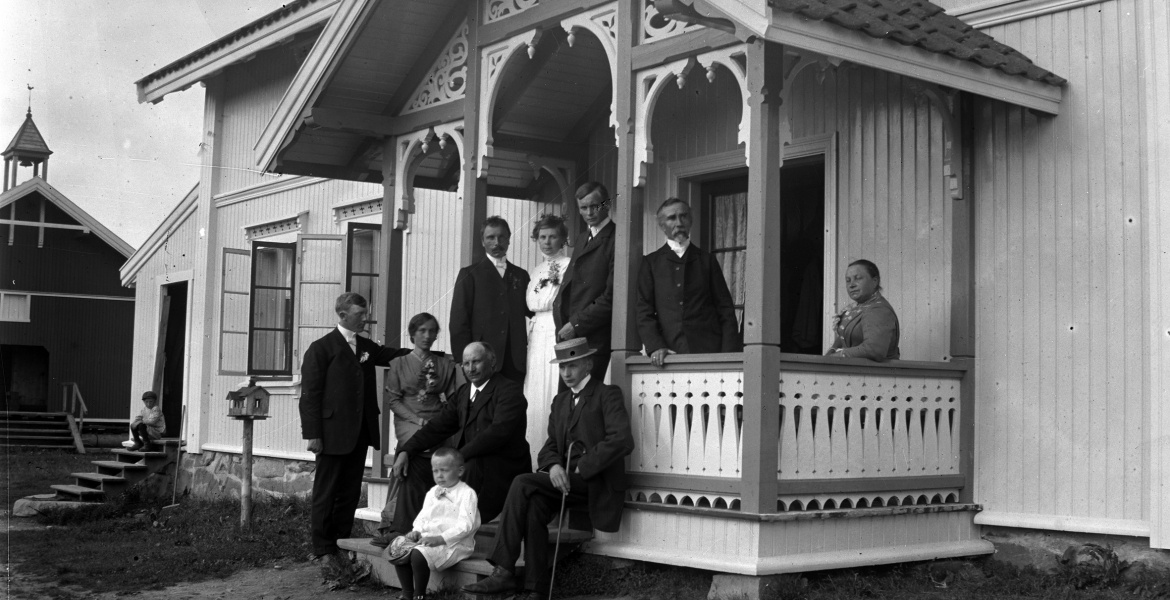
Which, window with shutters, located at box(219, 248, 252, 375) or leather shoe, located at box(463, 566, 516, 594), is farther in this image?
window with shutters, located at box(219, 248, 252, 375)

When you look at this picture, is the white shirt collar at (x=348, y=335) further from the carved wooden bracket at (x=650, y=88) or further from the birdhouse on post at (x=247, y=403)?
the birdhouse on post at (x=247, y=403)

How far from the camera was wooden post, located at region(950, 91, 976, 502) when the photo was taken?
298 inches

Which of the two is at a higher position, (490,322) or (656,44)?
(656,44)

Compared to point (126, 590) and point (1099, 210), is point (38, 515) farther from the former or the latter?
point (1099, 210)

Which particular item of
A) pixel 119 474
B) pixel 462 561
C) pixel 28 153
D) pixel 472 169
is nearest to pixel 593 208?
pixel 472 169

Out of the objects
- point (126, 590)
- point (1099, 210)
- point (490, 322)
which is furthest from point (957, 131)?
point (126, 590)

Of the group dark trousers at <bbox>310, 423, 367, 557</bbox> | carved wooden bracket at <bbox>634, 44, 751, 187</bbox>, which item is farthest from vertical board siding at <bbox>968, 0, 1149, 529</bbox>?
dark trousers at <bbox>310, 423, 367, 557</bbox>

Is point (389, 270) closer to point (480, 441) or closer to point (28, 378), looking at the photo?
point (480, 441)

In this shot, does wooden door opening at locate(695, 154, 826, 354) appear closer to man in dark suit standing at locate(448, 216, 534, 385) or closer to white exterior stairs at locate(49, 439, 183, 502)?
man in dark suit standing at locate(448, 216, 534, 385)

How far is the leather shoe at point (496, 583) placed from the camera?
6.50 meters

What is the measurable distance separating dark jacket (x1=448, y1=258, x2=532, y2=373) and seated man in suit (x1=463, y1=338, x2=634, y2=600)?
955mm

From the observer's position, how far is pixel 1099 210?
716cm

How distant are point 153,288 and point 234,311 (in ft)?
13.8

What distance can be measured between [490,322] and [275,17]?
22.7 ft
